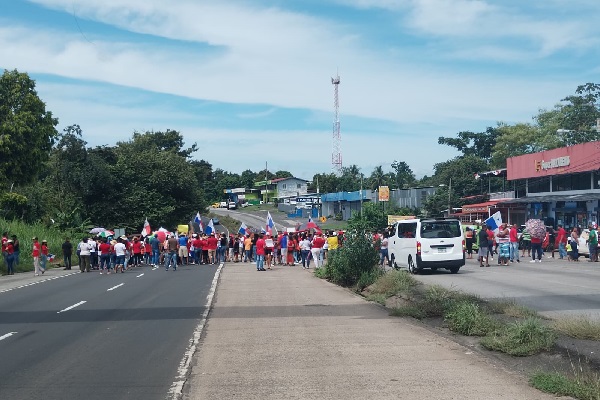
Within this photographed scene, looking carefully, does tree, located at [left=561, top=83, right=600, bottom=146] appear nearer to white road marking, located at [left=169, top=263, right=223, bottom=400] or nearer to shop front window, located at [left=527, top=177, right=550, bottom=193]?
shop front window, located at [left=527, top=177, right=550, bottom=193]

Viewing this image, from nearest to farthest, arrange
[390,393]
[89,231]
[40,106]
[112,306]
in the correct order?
[390,393]
[112,306]
[40,106]
[89,231]

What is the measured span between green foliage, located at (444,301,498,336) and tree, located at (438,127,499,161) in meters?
78.3

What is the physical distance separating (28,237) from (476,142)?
6348 cm

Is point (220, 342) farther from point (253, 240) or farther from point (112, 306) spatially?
point (253, 240)

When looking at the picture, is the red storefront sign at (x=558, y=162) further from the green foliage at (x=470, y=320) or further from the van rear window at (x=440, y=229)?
the green foliage at (x=470, y=320)

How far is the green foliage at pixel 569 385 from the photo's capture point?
7305 mm

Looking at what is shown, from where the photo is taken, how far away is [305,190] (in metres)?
128

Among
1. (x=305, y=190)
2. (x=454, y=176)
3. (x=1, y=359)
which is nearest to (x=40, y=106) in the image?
Result: (x=1, y=359)

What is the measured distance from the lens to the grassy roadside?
7844mm

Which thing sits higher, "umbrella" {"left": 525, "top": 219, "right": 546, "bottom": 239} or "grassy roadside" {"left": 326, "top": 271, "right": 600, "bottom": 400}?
"umbrella" {"left": 525, "top": 219, "right": 546, "bottom": 239}

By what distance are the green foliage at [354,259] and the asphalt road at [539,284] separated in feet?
7.99

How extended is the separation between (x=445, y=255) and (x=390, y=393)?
18094 millimetres

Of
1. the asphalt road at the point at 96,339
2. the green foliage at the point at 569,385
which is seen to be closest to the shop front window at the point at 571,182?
the asphalt road at the point at 96,339

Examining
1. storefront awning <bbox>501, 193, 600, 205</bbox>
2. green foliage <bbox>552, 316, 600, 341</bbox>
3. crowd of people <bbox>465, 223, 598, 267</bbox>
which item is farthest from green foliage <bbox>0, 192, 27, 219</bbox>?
green foliage <bbox>552, 316, 600, 341</bbox>
